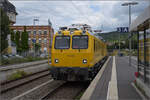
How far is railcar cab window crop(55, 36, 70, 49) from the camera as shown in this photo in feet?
36.8

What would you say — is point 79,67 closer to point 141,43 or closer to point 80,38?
point 80,38

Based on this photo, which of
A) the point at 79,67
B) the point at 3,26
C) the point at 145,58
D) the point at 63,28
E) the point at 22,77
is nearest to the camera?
the point at 145,58

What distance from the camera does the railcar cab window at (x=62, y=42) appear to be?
11.2m

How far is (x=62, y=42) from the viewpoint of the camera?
11.3 m

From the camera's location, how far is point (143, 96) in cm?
695

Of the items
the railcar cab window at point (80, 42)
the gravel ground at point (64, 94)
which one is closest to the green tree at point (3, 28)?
the railcar cab window at point (80, 42)

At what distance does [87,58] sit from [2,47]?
15357 mm

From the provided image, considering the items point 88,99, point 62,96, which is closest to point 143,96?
point 88,99

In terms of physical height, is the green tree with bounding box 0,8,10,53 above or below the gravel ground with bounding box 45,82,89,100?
above

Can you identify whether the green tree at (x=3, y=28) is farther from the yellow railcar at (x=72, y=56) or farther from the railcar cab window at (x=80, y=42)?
the railcar cab window at (x=80, y=42)

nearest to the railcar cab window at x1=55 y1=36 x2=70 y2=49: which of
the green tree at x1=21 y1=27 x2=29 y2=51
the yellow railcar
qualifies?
the yellow railcar

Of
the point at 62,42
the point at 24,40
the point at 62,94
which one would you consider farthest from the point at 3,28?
the point at 24,40

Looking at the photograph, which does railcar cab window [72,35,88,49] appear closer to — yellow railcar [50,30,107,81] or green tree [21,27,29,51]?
yellow railcar [50,30,107,81]

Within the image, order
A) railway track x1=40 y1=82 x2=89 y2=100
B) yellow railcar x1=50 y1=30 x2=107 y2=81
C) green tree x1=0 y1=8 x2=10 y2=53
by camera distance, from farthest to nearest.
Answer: green tree x1=0 y1=8 x2=10 y2=53 → yellow railcar x1=50 y1=30 x2=107 y2=81 → railway track x1=40 y1=82 x2=89 y2=100
